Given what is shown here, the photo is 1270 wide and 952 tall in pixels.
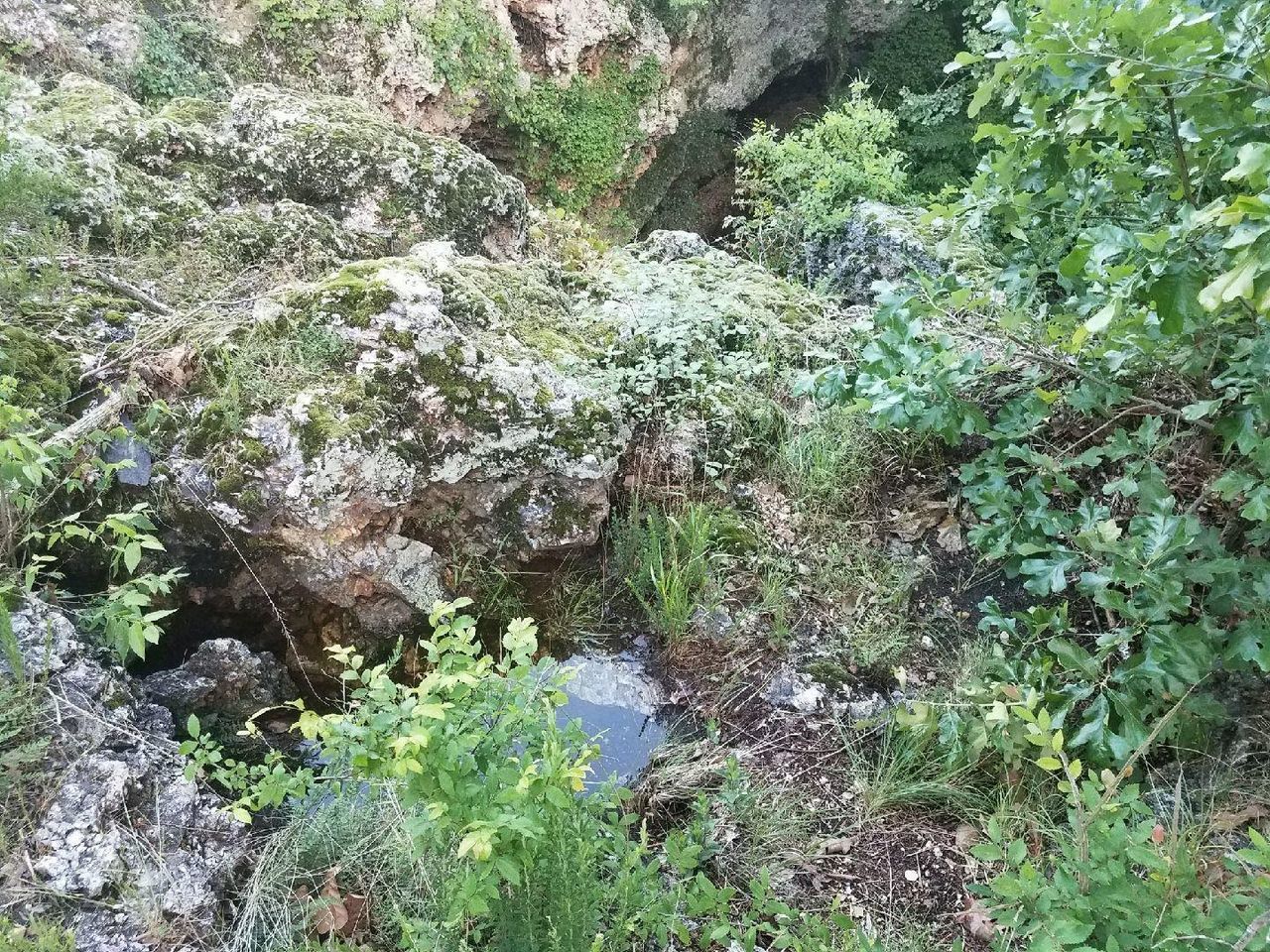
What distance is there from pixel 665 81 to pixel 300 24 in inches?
151

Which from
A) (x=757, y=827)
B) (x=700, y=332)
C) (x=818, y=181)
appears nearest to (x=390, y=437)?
(x=700, y=332)

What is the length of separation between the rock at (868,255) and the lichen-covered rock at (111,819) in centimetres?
385

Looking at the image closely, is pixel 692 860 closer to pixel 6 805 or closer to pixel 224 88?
pixel 6 805

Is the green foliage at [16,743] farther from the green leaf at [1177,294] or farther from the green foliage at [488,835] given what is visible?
the green leaf at [1177,294]

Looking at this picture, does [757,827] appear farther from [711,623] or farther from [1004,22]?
[1004,22]

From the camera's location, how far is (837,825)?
8.20 feet

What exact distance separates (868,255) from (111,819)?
15.3 feet

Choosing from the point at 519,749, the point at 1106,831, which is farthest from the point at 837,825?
the point at 519,749

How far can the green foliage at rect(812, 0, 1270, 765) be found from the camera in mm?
1688

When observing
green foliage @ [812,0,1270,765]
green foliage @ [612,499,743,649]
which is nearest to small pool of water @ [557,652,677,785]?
green foliage @ [612,499,743,649]

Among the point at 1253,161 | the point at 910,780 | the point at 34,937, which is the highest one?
the point at 1253,161

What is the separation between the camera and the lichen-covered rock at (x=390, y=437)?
272 centimetres

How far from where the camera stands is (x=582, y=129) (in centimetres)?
788

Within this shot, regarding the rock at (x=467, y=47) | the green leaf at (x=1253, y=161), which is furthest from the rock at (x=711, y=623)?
the rock at (x=467, y=47)
